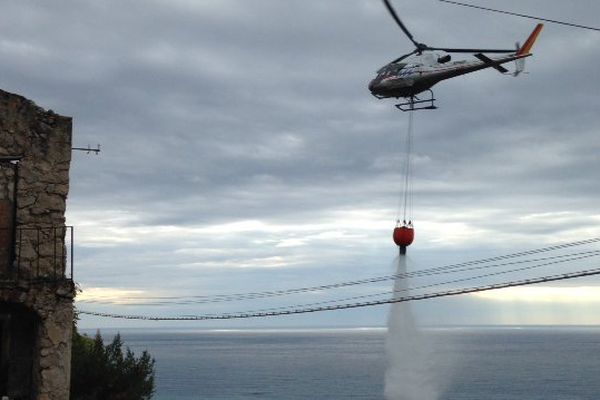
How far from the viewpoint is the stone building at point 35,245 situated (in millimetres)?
18781

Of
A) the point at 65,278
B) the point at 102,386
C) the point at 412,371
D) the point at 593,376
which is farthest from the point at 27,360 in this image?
the point at 593,376

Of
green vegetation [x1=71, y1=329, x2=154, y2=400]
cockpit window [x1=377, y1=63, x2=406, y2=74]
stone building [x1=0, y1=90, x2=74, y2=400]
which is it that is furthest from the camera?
cockpit window [x1=377, y1=63, x2=406, y2=74]

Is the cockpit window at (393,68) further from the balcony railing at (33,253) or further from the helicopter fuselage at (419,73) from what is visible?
the balcony railing at (33,253)

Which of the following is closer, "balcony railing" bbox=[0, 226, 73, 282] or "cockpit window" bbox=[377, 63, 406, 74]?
"balcony railing" bbox=[0, 226, 73, 282]

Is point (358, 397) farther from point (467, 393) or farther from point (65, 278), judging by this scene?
point (65, 278)

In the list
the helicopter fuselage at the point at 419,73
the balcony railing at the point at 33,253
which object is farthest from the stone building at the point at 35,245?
the helicopter fuselage at the point at 419,73

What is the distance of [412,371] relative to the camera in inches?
3314

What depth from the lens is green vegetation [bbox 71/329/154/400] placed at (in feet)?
86.2

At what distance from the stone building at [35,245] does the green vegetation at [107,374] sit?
6207mm

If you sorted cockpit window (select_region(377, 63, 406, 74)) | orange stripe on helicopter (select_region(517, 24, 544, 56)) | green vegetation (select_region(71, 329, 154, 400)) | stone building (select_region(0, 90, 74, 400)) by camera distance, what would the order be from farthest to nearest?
cockpit window (select_region(377, 63, 406, 74)) → orange stripe on helicopter (select_region(517, 24, 544, 56)) → green vegetation (select_region(71, 329, 154, 400)) → stone building (select_region(0, 90, 74, 400))

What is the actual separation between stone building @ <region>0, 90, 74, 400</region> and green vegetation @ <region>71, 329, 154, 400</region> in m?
6.21

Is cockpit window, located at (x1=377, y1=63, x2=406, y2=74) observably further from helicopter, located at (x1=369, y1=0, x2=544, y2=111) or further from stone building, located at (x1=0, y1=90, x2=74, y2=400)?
stone building, located at (x1=0, y1=90, x2=74, y2=400)

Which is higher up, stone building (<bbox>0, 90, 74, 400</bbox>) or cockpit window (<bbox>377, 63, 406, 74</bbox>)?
cockpit window (<bbox>377, 63, 406, 74</bbox>)

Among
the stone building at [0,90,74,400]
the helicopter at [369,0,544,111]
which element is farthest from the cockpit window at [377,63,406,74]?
the stone building at [0,90,74,400]
